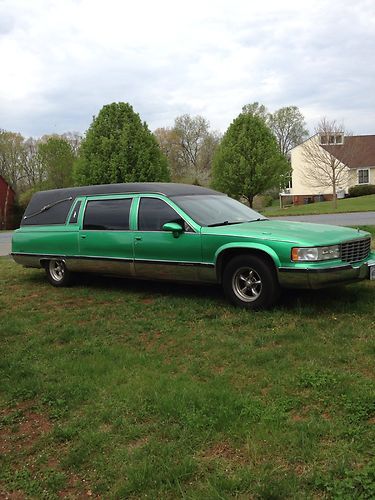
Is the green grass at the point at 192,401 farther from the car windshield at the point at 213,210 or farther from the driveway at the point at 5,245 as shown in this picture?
the driveway at the point at 5,245

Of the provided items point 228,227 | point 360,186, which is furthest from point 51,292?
point 360,186

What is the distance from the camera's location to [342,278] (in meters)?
5.57

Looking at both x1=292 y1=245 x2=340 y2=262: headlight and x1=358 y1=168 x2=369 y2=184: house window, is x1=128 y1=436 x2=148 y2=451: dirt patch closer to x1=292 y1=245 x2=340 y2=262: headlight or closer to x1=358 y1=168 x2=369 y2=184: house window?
x1=292 y1=245 x2=340 y2=262: headlight

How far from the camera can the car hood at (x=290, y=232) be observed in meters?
5.63

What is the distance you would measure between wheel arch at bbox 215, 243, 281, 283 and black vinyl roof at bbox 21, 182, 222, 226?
127 centimetres

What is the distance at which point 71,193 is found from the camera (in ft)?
26.5

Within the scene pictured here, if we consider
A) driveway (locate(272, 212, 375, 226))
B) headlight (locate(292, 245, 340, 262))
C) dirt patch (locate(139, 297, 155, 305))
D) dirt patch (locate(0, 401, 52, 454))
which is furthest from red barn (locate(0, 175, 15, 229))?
dirt patch (locate(0, 401, 52, 454))

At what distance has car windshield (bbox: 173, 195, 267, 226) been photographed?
663 cm

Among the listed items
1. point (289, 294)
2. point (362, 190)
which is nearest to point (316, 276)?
point (289, 294)

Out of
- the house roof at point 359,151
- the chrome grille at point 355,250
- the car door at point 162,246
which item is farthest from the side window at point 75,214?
the house roof at point 359,151

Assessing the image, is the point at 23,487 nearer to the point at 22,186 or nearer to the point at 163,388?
the point at 163,388

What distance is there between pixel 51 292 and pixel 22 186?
5575 centimetres

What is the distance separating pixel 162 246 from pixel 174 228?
382mm

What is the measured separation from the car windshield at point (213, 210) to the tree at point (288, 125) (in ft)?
245
